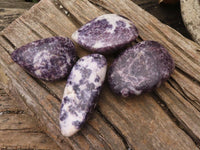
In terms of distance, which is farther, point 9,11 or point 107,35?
point 9,11

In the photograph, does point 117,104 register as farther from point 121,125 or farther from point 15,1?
point 15,1

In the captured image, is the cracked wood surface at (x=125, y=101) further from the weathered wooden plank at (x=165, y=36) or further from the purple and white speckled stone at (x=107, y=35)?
the purple and white speckled stone at (x=107, y=35)

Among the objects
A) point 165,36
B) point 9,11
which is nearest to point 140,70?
point 165,36

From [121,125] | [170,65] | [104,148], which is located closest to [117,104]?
[121,125]

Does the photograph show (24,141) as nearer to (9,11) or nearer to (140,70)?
(140,70)

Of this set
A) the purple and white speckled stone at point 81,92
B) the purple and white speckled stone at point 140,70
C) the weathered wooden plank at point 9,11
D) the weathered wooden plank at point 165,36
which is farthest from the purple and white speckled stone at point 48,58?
the weathered wooden plank at point 9,11

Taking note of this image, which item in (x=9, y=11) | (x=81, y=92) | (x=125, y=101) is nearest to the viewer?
(x=81, y=92)
